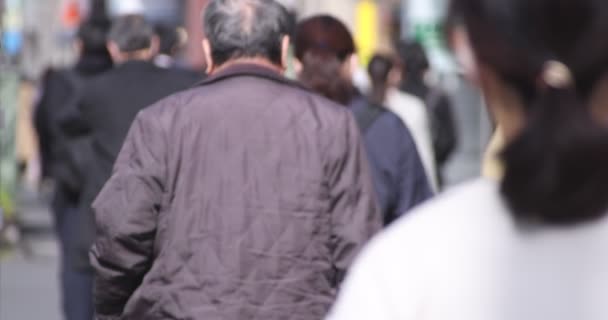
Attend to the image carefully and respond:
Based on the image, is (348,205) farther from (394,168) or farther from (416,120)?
(416,120)

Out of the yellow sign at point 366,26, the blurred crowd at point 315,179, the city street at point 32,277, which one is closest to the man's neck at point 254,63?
the blurred crowd at point 315,179

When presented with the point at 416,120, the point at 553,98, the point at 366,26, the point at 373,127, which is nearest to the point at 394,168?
the point at 373,127

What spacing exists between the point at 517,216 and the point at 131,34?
5083 mm

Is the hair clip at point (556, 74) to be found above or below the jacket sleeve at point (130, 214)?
above

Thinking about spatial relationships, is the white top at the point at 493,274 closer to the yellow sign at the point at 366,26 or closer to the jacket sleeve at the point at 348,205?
the jacket sleeve at the point at 348,205

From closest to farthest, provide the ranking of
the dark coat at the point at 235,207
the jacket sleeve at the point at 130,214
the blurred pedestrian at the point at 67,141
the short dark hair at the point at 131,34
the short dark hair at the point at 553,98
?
the short dark hair at the point at 553,98 < the dark coat at the point at 235,207 < the jacket sleeve at the point at 130,214 < the short dark hair at the point at 131,34 < the blurred pedestrian at the point at 67,141

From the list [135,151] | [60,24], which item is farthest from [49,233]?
[60,24]

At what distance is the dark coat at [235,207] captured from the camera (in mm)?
4367

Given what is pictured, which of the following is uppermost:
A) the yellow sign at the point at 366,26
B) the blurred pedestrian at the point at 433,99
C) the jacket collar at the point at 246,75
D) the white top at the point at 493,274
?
the white top at the point at 493,274

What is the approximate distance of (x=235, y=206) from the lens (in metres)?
4.39

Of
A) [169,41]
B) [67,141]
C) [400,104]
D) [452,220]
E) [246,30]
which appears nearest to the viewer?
[452,220]

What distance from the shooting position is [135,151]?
4.56 m

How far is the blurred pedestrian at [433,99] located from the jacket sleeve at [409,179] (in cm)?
426

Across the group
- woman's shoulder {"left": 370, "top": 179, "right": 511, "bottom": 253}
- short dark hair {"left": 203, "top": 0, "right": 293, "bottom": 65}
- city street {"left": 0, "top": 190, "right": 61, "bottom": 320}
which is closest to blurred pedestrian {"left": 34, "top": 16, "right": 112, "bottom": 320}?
city street {"left": 0, "top": 190, "right": 61, "bottom": 320}
